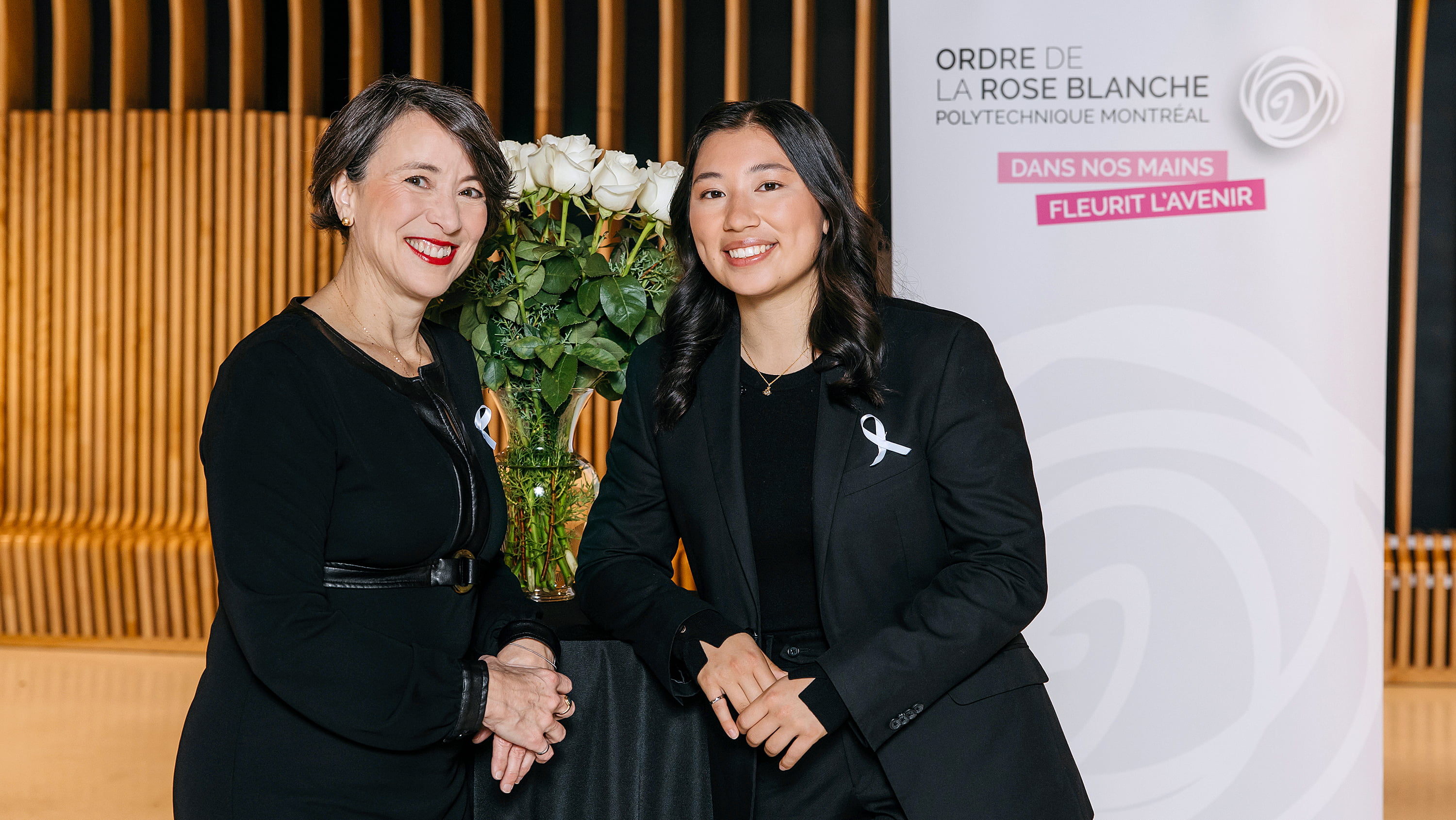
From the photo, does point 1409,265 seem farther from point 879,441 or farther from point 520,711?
point 520,711

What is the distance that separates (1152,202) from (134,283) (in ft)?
17.9

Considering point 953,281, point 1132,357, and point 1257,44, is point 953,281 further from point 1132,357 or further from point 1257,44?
point 1257,44

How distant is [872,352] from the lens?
1820 mm

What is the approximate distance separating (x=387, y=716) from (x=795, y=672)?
585 mm

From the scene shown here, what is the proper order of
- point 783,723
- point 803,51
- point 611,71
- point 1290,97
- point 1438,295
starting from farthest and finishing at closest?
1. point 1438,295
2. point 611,71
3. point 803,51
4. point 1290,97
5. point 783,723

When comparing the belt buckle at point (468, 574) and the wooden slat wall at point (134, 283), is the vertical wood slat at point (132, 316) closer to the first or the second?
the wooden slat wall at point (134, 283)

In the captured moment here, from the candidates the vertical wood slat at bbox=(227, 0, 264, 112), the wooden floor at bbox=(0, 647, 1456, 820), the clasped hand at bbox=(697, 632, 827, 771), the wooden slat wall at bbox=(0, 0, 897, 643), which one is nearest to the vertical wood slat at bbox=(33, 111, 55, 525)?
the wooden slat wall at bbox=(0, 0, 897, 643)

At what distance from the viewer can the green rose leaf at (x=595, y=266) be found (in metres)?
2.16

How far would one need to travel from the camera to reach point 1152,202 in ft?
9.20

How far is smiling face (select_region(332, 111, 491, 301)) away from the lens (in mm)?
1758

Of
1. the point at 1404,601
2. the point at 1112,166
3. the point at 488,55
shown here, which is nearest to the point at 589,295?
the point at 1112,166

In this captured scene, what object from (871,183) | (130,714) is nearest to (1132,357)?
(871,183)

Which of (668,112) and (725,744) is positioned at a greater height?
(668,112)

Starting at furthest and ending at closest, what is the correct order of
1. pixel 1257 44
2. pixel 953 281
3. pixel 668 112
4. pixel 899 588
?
pixel 668 112 → pixel 953 281 → pixel 1257 44 → pixel 899 588
